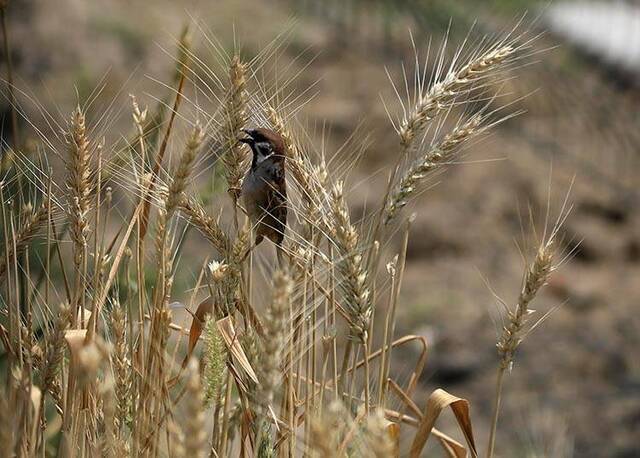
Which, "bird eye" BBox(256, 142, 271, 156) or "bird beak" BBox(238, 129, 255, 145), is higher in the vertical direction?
"bird beak" BBox(238, 129, 255, 145)

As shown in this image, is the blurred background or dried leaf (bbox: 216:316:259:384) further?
the blurred background

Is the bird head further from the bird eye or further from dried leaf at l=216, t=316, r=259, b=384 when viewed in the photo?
dried leaf at l=216, t=316, r=259, b=384

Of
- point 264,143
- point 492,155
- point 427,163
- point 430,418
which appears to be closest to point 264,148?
point 264,143

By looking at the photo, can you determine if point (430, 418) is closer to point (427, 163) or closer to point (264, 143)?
point (427, 163)

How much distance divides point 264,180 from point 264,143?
6cm

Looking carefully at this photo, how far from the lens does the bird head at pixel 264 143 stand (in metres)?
1.98

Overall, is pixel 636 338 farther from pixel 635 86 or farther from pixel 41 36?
pixel 41 36

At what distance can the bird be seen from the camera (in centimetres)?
197

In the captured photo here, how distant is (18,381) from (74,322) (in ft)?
0.53

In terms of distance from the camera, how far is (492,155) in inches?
290

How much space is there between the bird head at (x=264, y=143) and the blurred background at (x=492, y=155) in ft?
11.4

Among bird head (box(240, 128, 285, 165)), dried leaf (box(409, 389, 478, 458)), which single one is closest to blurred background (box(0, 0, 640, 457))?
dried leaf (box(409, 389, 478, 458))

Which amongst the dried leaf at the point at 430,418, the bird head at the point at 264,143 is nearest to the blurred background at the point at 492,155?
the dried leaf at the point at 430,418

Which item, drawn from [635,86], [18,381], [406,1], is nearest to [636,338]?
[635,86]
